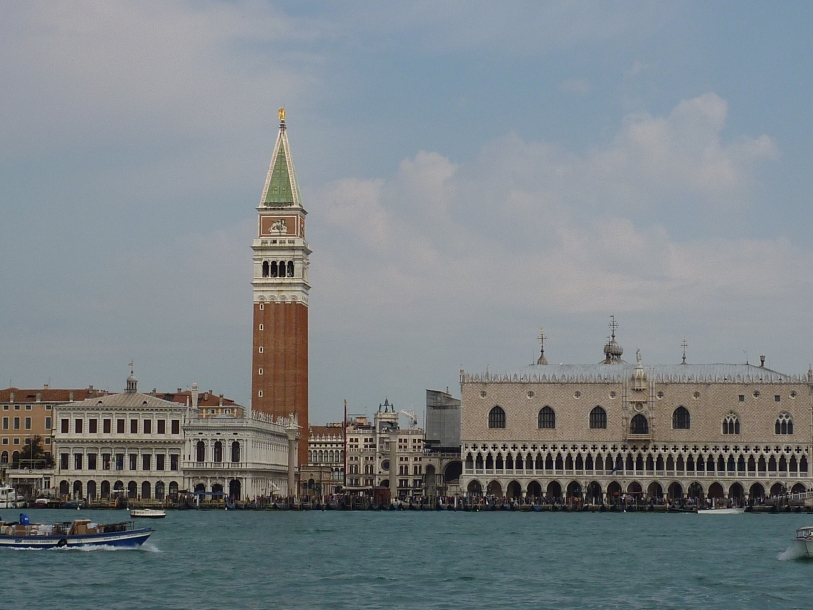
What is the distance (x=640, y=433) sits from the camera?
10394 centimetres

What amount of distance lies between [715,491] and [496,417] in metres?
14.8

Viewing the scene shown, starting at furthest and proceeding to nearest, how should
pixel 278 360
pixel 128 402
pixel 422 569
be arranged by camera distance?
1. pixel 278 360
2. pixel 128 402
3. pixel 422 569

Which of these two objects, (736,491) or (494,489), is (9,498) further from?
(736,491)

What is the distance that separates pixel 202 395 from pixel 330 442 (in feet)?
107

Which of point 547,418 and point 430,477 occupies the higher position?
point 547,418

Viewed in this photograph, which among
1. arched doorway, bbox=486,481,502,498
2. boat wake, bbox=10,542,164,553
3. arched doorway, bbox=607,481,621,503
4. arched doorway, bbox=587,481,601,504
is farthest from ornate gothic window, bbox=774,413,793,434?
boat wake, bbox=10,542,164,553

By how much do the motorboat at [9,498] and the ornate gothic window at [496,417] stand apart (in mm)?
29759

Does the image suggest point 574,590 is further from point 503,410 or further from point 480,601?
point 503,410

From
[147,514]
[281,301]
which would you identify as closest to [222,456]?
[281,301]

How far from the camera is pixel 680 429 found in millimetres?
103625

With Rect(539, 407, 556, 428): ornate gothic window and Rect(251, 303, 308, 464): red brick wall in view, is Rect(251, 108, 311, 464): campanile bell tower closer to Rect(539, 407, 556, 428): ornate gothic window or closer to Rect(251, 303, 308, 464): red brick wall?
Rect(251, 303, 308, 464): red brick wall

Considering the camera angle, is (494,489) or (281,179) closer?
(494,489)

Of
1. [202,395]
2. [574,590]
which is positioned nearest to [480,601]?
[574,590]

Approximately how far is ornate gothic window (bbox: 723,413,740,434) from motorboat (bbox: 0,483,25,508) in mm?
43606
